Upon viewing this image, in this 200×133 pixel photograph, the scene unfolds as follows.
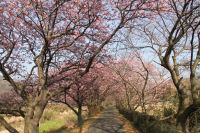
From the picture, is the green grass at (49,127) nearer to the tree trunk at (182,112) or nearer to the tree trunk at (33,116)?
the tree trunk at (33,116)

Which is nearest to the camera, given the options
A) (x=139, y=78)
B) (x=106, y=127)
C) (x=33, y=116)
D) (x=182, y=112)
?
(x=182, y=112)

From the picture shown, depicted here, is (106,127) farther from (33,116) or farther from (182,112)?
(182,112)

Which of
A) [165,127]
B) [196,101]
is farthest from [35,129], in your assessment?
[196,101]

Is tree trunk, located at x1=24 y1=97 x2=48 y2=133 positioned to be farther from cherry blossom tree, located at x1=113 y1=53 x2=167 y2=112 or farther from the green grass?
the green grass

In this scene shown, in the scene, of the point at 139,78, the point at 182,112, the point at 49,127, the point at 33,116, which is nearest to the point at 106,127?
the point at 33,116

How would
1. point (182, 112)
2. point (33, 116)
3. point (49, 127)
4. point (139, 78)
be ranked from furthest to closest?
point (139, 78) → point (49, 127) → point (33, 116) → point (182, 112)

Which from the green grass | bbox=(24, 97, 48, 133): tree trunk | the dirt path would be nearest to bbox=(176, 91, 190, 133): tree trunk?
bbox=(24, 97, 48, 133): tree trunk

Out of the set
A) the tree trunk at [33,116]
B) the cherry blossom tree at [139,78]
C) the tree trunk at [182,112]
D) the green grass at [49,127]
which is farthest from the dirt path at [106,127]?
the tree trunk at [182,112]

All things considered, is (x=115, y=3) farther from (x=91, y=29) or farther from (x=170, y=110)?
(x=170, y=110)

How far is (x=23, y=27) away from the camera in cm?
852

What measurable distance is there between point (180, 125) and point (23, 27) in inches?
313

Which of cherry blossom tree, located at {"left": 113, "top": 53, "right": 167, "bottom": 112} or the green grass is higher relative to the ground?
cherry blossom tree, located at {"left": 113, "top": 53, "right": 167, "bottom": 112}

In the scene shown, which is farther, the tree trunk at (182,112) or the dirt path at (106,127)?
the dirt path at (106,127)

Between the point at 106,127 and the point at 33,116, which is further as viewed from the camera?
the point at 106,127
